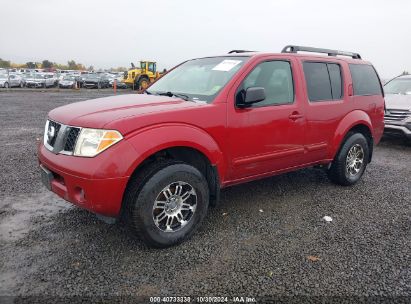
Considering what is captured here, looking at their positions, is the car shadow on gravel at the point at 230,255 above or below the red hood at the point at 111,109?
below

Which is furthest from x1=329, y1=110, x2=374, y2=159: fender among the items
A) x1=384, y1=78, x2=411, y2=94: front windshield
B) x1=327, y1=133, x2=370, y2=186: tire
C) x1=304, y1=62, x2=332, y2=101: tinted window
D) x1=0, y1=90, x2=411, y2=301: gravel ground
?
x1=384, y1=78, x2=411, y2=94: front windshield

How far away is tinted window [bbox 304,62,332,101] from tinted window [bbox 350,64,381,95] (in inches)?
25.2

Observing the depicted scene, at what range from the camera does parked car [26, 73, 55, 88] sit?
2855 cm

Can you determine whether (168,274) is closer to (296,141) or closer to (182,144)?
(182,144)

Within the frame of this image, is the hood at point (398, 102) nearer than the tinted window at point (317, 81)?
No

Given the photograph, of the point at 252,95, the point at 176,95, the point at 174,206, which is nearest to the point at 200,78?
the point at 176,95

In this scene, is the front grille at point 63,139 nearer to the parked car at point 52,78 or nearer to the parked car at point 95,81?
the parked car at point 95,81

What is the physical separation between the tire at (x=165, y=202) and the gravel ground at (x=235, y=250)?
→ 0.16 meters

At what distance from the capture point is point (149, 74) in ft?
96.0

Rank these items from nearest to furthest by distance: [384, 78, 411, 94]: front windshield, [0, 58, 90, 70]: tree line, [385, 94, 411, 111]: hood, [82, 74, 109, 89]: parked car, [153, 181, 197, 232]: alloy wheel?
[153, 181, 197, 232]: alloy wheel < [385, 94, 411, 111]: hood < [384, 78, 411, 94]: front windshield < [82, 74, 109, 89]: parked car < [0, 58, 90, 70]: tree line

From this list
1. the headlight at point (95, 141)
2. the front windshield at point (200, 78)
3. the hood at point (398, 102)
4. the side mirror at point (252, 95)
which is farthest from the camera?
the hood at point (398, 102)

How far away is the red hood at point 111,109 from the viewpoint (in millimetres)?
2898

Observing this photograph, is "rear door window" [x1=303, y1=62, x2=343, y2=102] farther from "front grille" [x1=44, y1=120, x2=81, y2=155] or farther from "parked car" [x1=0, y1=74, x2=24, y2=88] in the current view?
"parked car" [x1=0, y1=74, x2=24, y2=88]

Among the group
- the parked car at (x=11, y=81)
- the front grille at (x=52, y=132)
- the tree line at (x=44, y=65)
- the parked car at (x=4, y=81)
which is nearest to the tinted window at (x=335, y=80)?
the front grille at (x=52, y=132)
